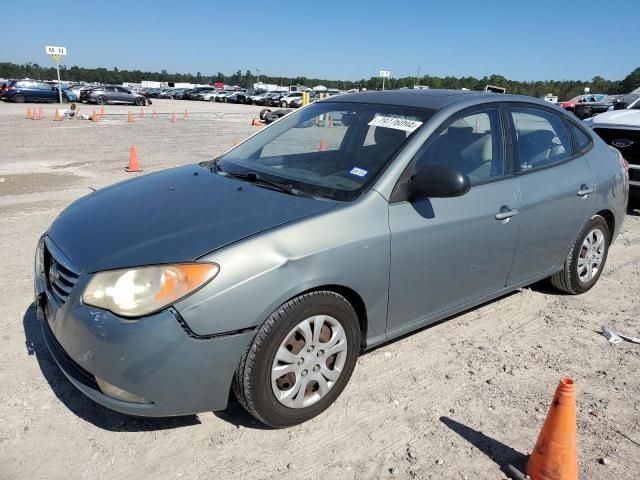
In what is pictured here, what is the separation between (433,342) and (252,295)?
72.5 inches

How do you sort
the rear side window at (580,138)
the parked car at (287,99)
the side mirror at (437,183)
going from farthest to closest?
the parked car at (287,99) → the rear side window at (580,138) → the side mirror at (437,183)

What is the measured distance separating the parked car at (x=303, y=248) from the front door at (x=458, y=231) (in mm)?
11

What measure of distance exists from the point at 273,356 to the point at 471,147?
199 centimetres

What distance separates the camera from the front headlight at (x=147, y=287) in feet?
7.69

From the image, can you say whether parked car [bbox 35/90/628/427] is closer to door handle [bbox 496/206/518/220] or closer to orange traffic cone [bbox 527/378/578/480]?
door handle [bbox 496/206/518/220]

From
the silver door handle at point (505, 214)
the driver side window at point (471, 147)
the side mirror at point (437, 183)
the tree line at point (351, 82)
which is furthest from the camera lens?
the tree line at point (351, 82)

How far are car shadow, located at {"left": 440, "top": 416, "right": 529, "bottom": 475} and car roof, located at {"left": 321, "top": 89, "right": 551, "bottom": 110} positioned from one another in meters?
1.97

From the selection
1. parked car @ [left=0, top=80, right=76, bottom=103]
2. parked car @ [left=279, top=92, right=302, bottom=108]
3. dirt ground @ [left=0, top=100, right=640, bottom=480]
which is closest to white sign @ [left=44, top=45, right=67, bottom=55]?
parked car @ [left=0, top=80, right=76, bottom=103]

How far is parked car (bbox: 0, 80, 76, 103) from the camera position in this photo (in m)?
35.9

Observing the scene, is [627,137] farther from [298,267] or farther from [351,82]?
[351,82]

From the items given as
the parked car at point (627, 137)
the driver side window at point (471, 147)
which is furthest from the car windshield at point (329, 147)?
the parked car at point (627, 137)

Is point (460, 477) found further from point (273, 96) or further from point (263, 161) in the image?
point (273, 96)

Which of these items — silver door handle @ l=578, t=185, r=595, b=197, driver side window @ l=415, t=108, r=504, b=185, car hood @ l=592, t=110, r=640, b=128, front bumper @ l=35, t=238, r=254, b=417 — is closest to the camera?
front bumper @ l=35, t=238, r=254, b=417

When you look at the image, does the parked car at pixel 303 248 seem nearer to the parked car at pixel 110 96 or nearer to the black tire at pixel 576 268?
the black tire at pixel 576 268
